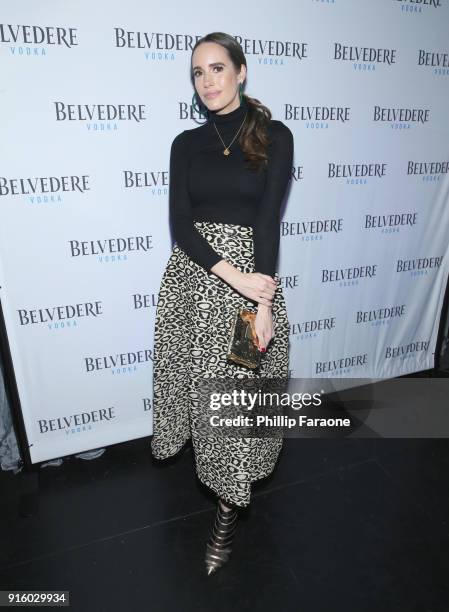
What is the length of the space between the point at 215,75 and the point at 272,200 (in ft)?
1.99

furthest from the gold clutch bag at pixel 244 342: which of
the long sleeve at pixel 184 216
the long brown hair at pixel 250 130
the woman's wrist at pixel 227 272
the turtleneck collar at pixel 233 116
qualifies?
the turtleneck collar at pixel 233 116

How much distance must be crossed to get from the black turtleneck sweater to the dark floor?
148 centimetres

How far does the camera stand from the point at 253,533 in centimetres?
267

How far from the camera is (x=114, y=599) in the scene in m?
2.29

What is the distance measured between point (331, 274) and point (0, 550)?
2631 millimetres

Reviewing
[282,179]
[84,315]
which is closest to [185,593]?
[84,315]

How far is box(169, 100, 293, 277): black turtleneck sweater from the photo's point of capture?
2.18 metres

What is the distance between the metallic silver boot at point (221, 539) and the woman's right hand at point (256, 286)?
115 centimetres

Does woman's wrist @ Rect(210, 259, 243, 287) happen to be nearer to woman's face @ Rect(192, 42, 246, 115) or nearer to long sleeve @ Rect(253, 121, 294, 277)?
long sleeve @ Rect(253, 121, 294, 277)

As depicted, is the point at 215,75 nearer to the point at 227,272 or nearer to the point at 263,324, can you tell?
the point at 227,272

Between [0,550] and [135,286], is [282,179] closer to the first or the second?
[135,286]

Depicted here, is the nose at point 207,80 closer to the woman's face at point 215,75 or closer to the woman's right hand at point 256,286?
the woman's face at point 215,75
